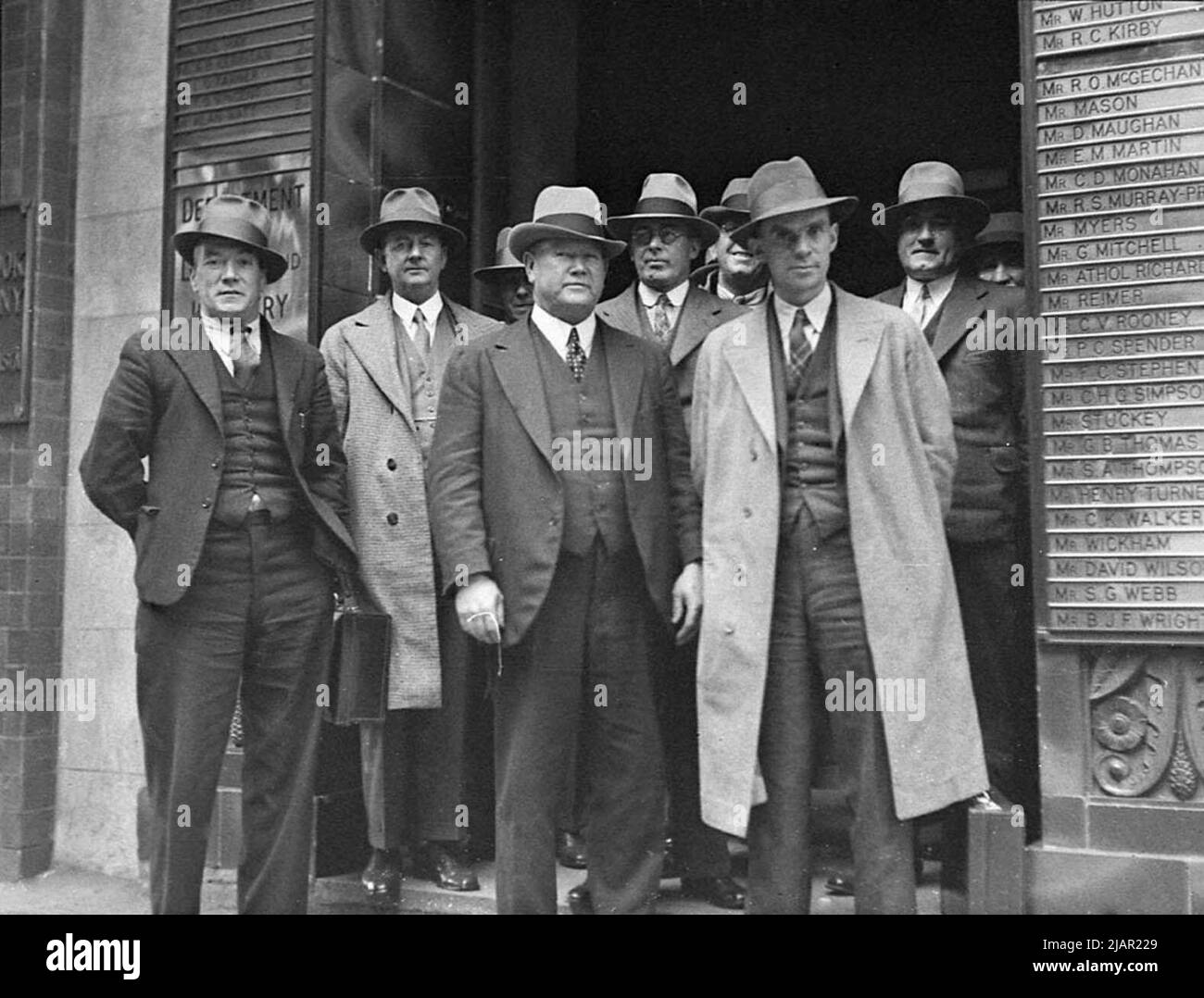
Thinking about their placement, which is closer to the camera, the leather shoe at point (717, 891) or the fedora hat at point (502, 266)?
the leather shoe at point (717, 891)

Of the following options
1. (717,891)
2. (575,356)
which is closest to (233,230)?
(575,356)

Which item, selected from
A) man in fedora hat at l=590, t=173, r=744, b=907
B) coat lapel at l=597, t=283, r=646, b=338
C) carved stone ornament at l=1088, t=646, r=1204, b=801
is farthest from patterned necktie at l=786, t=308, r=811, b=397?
carved stone ornament at l=1088, t=646, r=1204, b=801

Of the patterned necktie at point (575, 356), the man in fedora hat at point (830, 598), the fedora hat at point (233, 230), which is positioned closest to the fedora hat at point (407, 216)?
the fedora hat at point (233, 230)

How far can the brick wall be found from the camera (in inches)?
239

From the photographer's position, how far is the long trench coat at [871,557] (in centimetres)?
388

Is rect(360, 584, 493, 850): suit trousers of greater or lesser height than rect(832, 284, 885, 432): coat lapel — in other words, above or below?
below

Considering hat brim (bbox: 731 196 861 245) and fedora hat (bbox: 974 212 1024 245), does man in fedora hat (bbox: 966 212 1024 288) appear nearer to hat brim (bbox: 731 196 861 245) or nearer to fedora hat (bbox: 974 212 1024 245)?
fedora hat (bbox: 974 212 1024 245)

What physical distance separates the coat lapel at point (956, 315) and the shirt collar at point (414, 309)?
1860 millimetres

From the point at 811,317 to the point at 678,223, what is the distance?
1063mm

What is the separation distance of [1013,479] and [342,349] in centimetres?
246

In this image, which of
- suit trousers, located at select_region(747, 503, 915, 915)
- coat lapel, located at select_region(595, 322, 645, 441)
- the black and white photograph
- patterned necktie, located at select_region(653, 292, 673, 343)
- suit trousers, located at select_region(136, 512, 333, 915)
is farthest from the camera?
patterned necktie, located at select_region(653, 292, 673, 343)

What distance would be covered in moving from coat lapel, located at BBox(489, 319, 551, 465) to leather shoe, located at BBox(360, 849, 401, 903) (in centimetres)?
171

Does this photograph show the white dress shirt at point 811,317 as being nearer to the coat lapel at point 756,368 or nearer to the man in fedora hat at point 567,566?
the coat lapel at point 756,368

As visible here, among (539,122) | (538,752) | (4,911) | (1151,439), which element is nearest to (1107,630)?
(1151,439)
